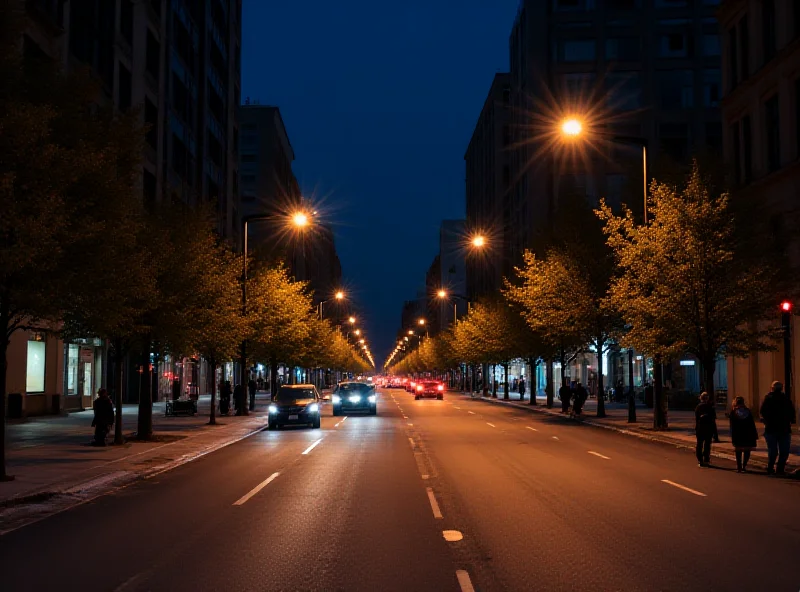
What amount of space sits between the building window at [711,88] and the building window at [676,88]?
3.62ft

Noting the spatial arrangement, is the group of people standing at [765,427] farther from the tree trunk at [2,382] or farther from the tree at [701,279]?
the tree trunk at [2,382]

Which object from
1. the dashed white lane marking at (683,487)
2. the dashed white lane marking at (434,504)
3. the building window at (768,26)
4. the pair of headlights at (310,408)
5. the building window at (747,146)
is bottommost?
the dashed white lane marking at (683,487)

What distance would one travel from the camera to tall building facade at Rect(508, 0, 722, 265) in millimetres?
78938

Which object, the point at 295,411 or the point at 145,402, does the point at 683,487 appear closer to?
the point at 145,402

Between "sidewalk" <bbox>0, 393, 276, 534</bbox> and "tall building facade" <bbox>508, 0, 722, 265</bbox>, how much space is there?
166 ft

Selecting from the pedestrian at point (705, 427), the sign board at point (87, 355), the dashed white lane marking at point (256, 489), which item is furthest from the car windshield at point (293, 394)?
the pedestrian at point (705, 427)

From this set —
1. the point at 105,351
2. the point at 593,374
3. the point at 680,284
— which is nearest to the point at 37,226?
the point at 680,284

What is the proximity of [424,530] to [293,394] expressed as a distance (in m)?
23.8

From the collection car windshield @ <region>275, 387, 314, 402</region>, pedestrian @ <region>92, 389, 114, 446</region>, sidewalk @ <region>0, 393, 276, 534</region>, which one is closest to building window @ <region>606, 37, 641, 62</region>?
sidewalk @ <region>0, 393, 276, 534</region>

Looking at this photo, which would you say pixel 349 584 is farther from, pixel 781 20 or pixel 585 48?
pixel 585 48

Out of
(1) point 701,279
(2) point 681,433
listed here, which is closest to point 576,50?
(1) point 701,279

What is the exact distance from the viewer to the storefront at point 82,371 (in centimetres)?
4400

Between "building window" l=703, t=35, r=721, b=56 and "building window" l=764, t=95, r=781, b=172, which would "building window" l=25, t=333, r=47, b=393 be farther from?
"building window" l=703, t=35, r=721, b=56

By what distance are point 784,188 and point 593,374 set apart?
37.8m
